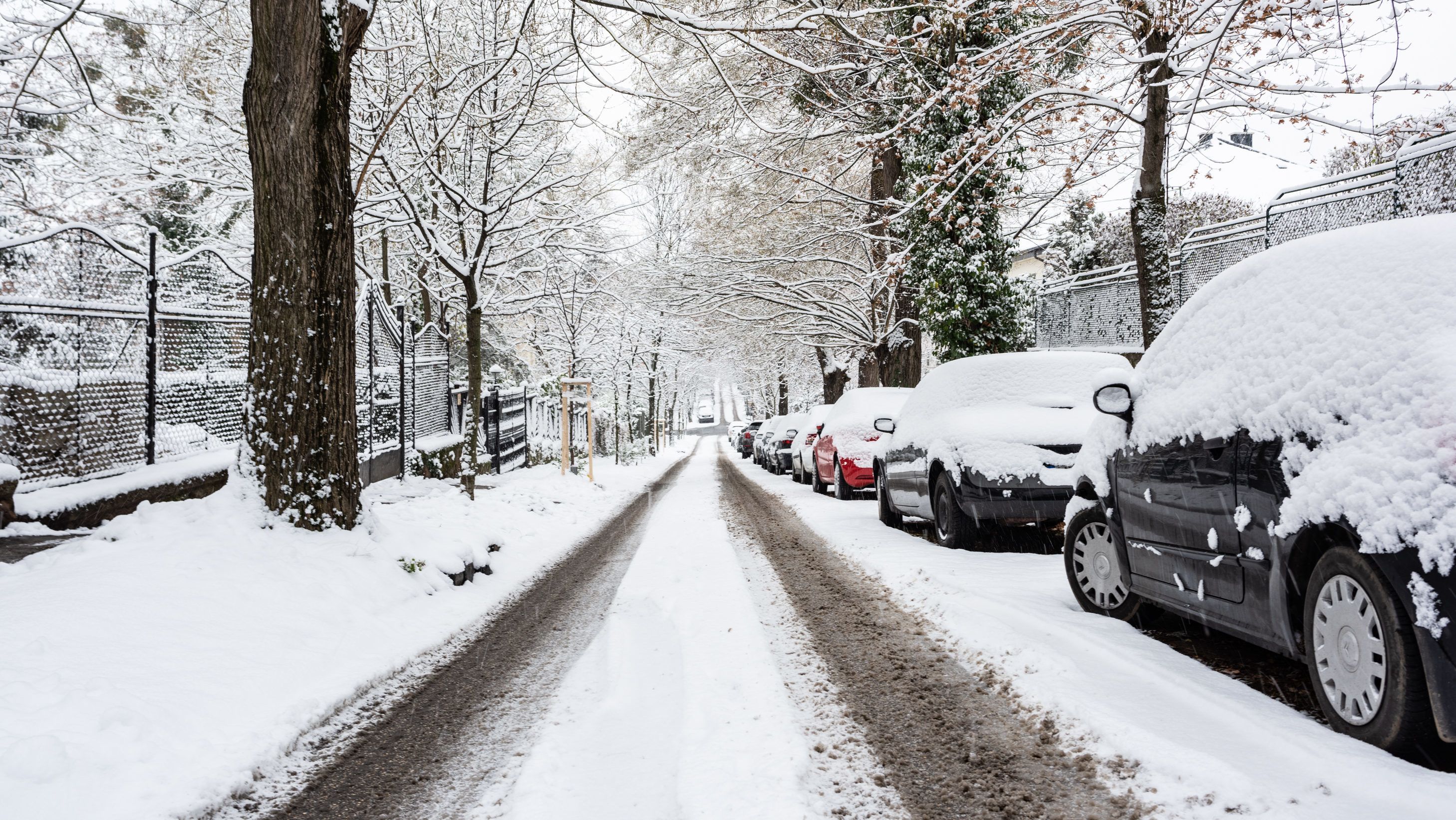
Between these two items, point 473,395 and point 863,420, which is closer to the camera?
point 473,395

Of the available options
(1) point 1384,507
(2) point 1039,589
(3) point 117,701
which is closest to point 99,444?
(3) point 117,701

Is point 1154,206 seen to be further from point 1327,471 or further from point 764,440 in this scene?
point 764,440

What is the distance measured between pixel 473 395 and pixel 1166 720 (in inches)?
412

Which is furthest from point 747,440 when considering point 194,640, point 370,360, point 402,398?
point 194,640

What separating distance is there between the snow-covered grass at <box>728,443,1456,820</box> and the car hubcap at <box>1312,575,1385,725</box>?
14cm

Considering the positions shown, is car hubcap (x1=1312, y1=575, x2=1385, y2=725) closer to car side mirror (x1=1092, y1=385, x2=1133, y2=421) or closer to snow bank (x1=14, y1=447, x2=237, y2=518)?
car side mirror (x1=1092, y1=385, x2=1133, y2=421)

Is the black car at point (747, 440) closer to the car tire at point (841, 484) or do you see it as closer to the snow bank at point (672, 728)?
the car tire at point (841, 484)

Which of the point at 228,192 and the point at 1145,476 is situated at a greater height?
the point at 228,192

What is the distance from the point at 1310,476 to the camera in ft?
9.87

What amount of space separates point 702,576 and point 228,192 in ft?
38.5

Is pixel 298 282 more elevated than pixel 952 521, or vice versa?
pixel 298 282

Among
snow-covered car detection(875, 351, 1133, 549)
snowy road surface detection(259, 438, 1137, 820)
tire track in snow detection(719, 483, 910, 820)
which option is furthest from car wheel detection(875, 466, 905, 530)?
tire track in snow detection(719, 483, 910, 820)

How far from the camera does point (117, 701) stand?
343 cm

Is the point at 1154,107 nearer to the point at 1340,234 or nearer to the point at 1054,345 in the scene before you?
the point at 1340,234
